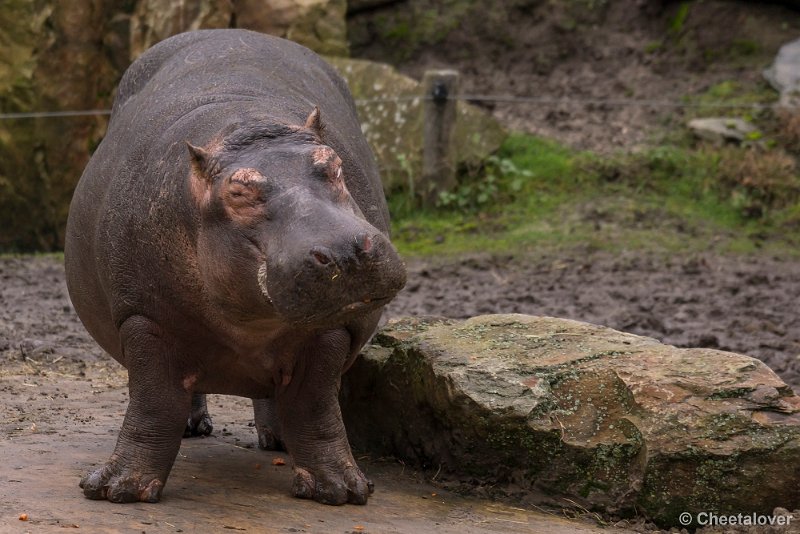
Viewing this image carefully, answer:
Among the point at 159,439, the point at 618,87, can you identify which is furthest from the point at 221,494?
the point at 618,87

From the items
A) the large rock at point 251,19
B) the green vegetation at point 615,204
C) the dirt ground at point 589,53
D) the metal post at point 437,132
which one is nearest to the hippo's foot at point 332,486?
the green vegetation at point 615,204

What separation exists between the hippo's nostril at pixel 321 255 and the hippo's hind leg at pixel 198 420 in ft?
7.51

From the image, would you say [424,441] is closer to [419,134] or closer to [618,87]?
[419,134]

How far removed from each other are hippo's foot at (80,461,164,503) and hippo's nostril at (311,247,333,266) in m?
1.26

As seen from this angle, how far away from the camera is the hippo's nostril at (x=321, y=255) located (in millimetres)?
3559

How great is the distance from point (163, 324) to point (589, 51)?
10.2 metres

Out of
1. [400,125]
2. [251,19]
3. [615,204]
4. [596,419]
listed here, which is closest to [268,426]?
[596,419]

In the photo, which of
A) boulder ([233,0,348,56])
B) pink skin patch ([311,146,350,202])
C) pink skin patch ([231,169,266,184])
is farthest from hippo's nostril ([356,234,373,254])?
boulder ([233,0,348,56])

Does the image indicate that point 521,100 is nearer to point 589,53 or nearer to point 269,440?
point 589,53

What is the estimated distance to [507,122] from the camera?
12.5 m

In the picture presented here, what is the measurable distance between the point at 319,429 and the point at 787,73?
29.5 feet

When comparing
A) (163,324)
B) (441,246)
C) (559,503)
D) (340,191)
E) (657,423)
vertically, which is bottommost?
(441,246)

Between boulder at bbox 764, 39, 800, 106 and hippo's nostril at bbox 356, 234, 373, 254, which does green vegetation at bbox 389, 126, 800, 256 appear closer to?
boulder at bbox 764, 39, 800, 106

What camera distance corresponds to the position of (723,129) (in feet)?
37.7
